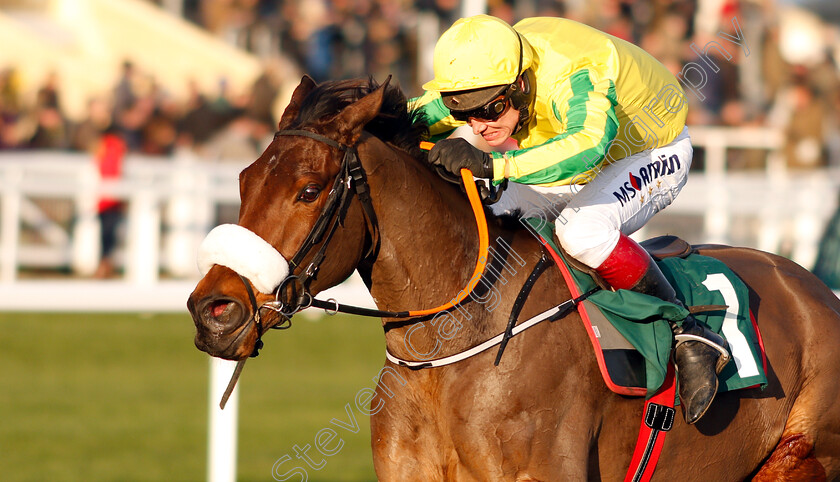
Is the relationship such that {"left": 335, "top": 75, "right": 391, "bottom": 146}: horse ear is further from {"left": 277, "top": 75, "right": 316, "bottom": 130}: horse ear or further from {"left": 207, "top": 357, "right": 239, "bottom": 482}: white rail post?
{"left": 207, "top": 357, "right": 239, "bottom": 482}: white rail post

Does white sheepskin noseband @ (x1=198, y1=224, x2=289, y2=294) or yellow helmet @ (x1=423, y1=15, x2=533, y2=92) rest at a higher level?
yellow helmet @ (x1=423, y1=15, x2=533, y2=92)

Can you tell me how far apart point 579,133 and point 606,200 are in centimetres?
39

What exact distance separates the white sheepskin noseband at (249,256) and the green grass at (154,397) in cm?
316

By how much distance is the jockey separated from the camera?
12.1 feet

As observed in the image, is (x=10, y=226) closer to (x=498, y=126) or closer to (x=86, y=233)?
(x=86, y=233)

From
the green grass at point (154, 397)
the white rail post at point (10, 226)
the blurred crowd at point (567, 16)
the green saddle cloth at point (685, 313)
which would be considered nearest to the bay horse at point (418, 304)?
the green saddle cloth at point (685, 313)

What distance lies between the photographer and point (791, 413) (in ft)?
14.1

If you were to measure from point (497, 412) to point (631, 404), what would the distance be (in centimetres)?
55

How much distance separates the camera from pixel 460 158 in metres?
3.64

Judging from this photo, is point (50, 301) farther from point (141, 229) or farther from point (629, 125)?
point (141, 229)

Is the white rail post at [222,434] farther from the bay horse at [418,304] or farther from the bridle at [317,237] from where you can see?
the bridle at [317,237]

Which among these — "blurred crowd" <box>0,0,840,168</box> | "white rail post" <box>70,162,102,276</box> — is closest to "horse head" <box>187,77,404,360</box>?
"white rail post" <box>70,162,102,276</box>

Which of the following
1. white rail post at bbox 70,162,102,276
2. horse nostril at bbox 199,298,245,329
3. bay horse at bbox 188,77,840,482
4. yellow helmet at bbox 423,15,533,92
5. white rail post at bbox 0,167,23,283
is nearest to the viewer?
horse nostril at bbox 199,298,245,329

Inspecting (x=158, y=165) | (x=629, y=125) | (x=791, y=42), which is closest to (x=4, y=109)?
(x=158, y=165)
